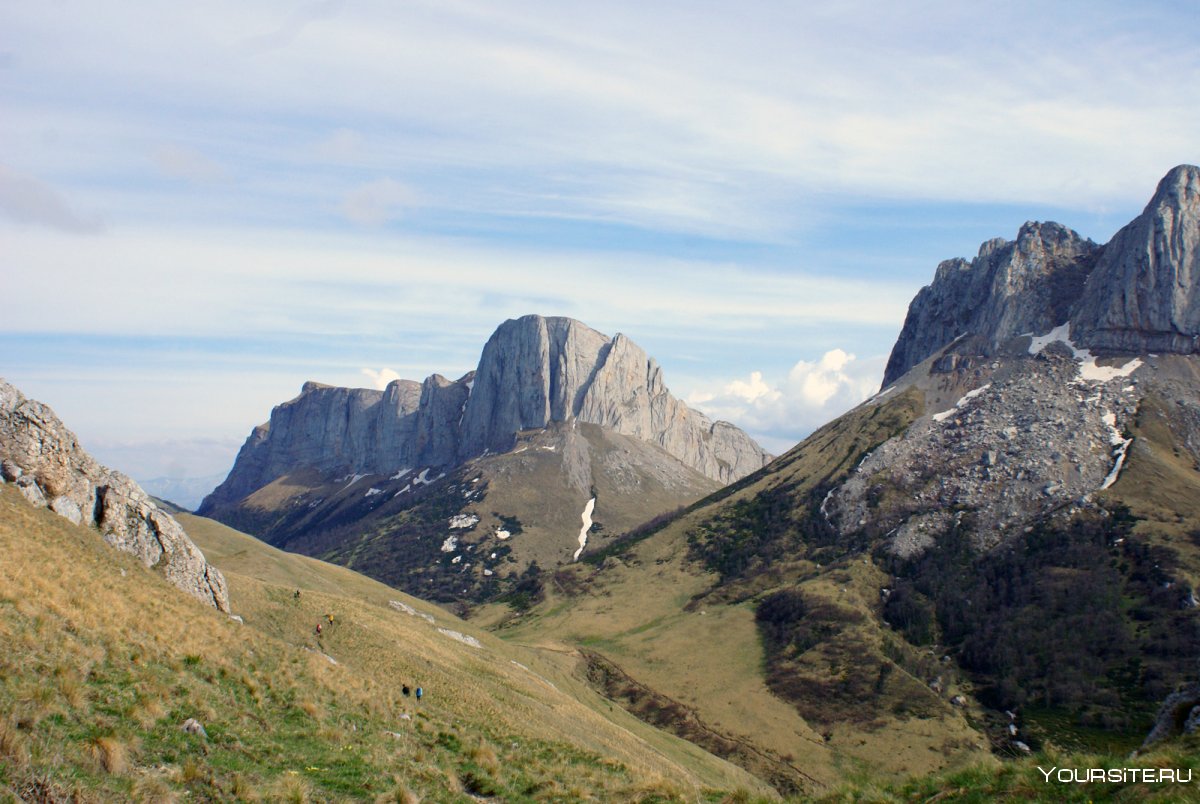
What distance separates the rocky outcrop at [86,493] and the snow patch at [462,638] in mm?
36593

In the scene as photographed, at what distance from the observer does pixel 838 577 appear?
184m

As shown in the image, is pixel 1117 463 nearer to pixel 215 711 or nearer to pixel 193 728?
pixel 215 711

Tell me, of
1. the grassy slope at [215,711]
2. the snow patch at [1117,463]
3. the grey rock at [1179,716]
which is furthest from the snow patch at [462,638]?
the snow patch at [1117,463]

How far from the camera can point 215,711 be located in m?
24.8

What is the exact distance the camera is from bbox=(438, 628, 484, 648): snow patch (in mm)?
81688

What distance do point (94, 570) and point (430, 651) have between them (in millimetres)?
31038

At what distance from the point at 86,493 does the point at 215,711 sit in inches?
1037

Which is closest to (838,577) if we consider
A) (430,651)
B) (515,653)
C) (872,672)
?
(872,672)

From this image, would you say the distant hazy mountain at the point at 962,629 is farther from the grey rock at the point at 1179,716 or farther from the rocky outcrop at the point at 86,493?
the rocky outcrop at the point at 86,493

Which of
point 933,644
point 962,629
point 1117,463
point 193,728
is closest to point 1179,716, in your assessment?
point 193,728

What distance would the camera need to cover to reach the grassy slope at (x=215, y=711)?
1772cm

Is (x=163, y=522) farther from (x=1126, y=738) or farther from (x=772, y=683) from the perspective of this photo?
(x=1126, y=738)

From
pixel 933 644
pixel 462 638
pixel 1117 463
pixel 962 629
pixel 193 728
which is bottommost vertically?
pixel 933 644

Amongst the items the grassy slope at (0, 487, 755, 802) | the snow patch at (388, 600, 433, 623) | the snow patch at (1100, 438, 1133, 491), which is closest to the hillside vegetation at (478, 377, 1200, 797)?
the snow patch at (1100, 438, 1133, 491)
